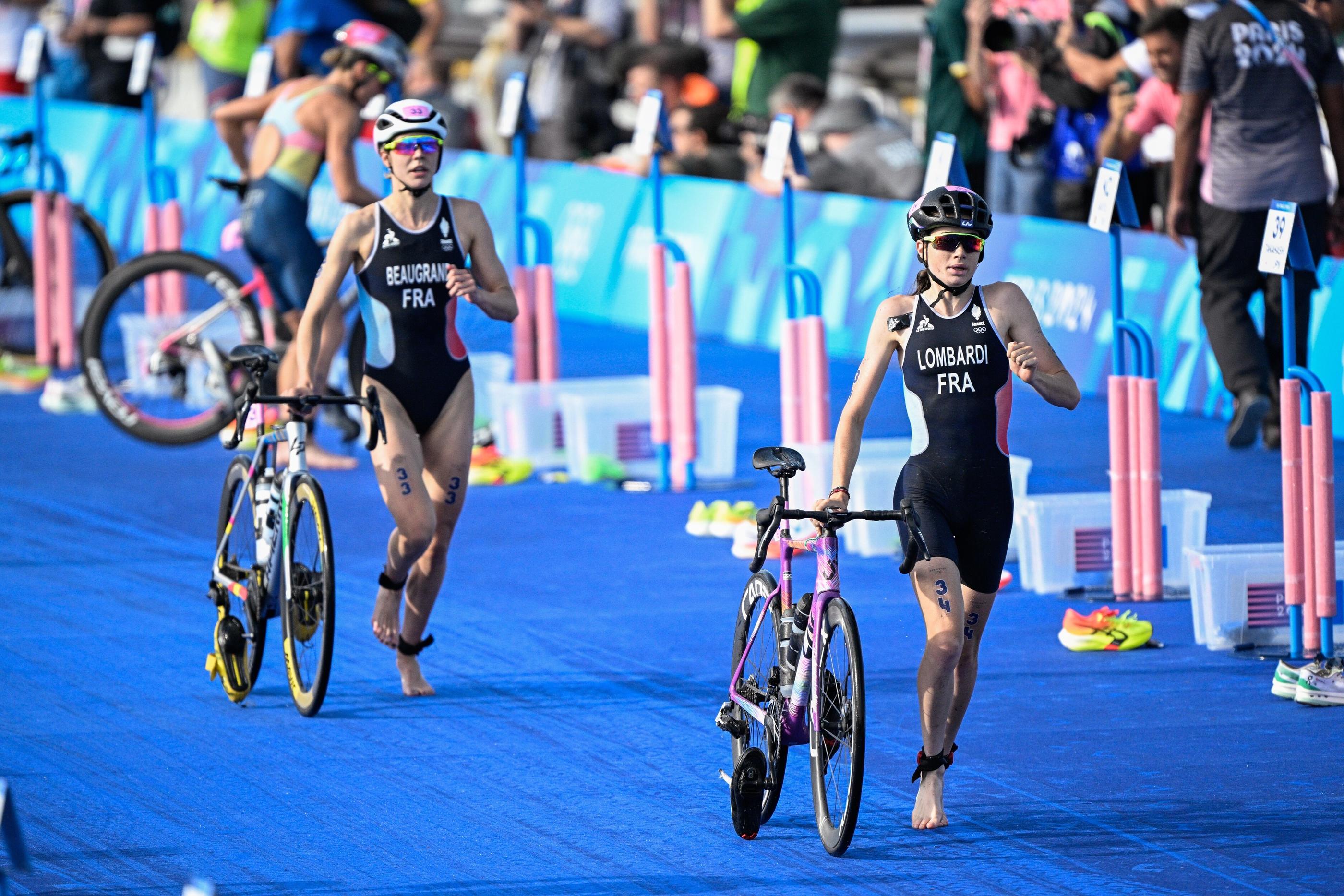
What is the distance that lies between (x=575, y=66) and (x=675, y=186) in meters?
2.32

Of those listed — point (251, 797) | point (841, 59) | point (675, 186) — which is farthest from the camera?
point (841, 59)

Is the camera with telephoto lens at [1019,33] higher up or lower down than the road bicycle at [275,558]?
higher up

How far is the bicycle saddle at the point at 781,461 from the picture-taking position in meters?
6.64

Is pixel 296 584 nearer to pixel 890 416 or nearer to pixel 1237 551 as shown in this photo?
pixel 1237 551

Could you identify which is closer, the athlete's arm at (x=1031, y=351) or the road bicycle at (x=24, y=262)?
the athlete's arm at (x=1031, y=351)

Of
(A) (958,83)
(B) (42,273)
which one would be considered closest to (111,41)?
(B) (42,273)

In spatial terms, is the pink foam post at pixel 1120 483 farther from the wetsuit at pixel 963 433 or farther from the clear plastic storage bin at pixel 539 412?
the clear plastic storage bin at pixel 539 412

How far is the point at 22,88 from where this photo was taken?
22.4m

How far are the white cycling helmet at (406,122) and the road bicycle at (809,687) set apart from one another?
2391 mm

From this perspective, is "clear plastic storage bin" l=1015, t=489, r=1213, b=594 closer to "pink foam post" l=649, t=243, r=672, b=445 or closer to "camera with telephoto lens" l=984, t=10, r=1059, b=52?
"pink foam post" l=649, t=243, r=672, b=445

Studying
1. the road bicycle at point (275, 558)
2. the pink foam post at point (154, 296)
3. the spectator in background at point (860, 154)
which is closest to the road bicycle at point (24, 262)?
the pink foam post at point (154, 296)

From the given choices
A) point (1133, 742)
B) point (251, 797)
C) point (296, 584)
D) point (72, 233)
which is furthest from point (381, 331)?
point (72, 233)

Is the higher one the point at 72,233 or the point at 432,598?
the point at 72,233

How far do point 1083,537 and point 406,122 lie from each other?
3.67 meters
